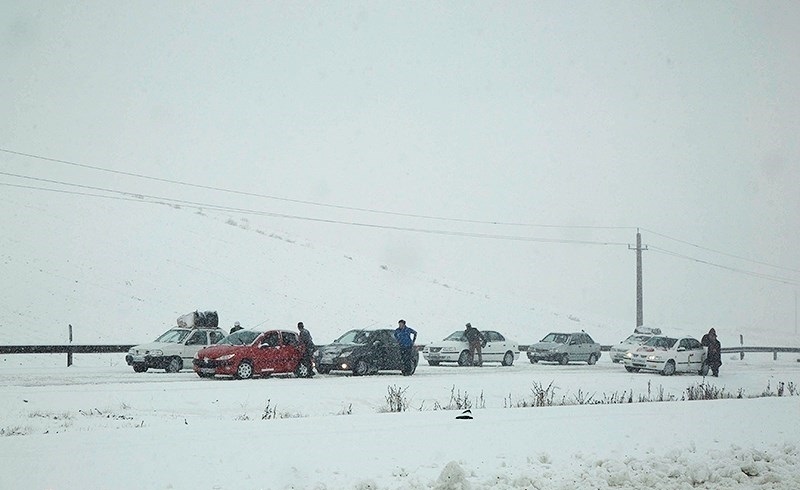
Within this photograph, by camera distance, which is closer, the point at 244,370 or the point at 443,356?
the point at 244,370

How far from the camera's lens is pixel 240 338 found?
26.5 m

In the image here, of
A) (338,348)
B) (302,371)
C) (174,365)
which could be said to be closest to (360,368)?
(338,348)

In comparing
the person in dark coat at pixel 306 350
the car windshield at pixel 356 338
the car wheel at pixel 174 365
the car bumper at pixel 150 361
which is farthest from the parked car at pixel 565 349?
the car bumper at pixel 150 361

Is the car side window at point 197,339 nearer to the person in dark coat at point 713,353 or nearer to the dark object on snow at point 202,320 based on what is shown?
the dark object on snow at point 202,320

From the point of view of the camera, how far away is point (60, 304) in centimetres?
4241

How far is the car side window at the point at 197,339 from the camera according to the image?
2819 cm

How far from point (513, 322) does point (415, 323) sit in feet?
36.8

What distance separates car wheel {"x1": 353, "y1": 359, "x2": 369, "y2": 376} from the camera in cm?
2683

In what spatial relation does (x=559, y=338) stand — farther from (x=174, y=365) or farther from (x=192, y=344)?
(x=174, y=365)

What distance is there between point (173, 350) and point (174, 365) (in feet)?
1.69

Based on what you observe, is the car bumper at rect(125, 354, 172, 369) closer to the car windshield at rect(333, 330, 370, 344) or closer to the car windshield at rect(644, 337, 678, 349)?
the car windshield at rect(333, 330, 370, 344)

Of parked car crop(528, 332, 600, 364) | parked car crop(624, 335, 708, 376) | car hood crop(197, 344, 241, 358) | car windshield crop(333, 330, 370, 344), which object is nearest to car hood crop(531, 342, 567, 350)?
parked car crop(528, 332, 600, 364)

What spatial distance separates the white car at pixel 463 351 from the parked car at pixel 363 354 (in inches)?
277

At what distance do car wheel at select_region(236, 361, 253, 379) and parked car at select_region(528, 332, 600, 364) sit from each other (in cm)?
1648
